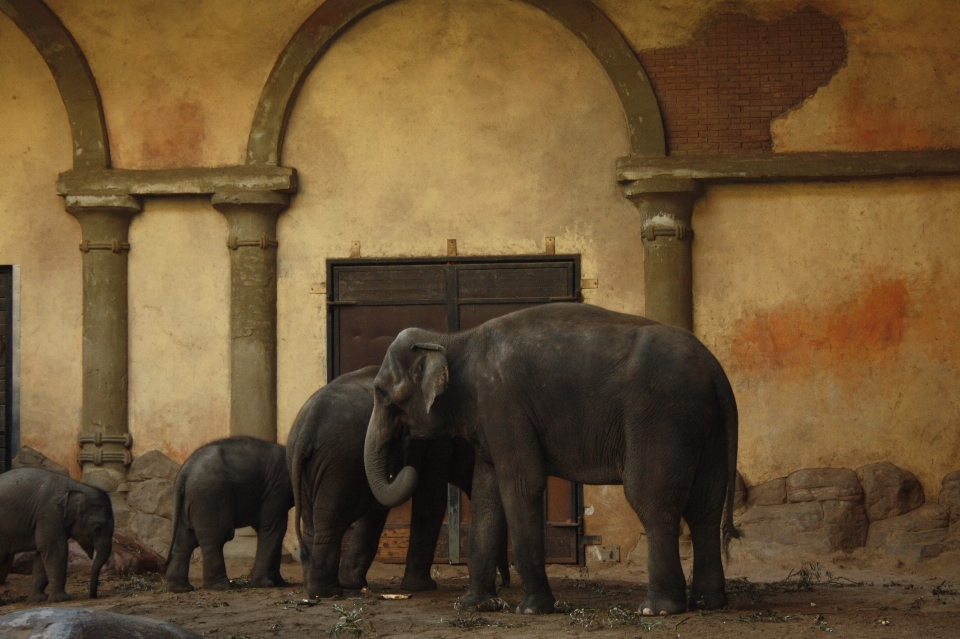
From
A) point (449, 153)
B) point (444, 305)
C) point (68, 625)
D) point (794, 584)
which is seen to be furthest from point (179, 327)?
point (68, 625)

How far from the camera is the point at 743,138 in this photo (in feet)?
35.1

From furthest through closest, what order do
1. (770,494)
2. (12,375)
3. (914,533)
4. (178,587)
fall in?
(12,375) < (770,494) < (914,533) < (178,587)

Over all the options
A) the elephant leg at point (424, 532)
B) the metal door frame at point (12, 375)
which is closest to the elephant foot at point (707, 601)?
the elephant leg at point (424, 532)

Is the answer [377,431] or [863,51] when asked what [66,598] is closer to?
[377,431]

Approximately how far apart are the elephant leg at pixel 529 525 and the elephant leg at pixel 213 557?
2267 millimetres

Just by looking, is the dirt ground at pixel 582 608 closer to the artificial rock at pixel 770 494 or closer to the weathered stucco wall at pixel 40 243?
the artificial rock at pixel 770 494

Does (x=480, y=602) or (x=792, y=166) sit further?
(x=792, y=166)

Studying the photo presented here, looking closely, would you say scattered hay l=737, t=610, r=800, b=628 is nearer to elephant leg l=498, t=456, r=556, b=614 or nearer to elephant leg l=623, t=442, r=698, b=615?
elephant leg l=623, t=442, r=698, b=615

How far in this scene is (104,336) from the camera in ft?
36.5

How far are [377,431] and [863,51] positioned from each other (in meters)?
5.25

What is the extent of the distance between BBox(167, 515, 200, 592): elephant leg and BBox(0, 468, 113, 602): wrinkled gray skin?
0.53 metres

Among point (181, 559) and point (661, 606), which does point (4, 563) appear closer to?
point (181, 559)

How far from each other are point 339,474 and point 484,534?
104 cm

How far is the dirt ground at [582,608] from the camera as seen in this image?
21.9 ft
